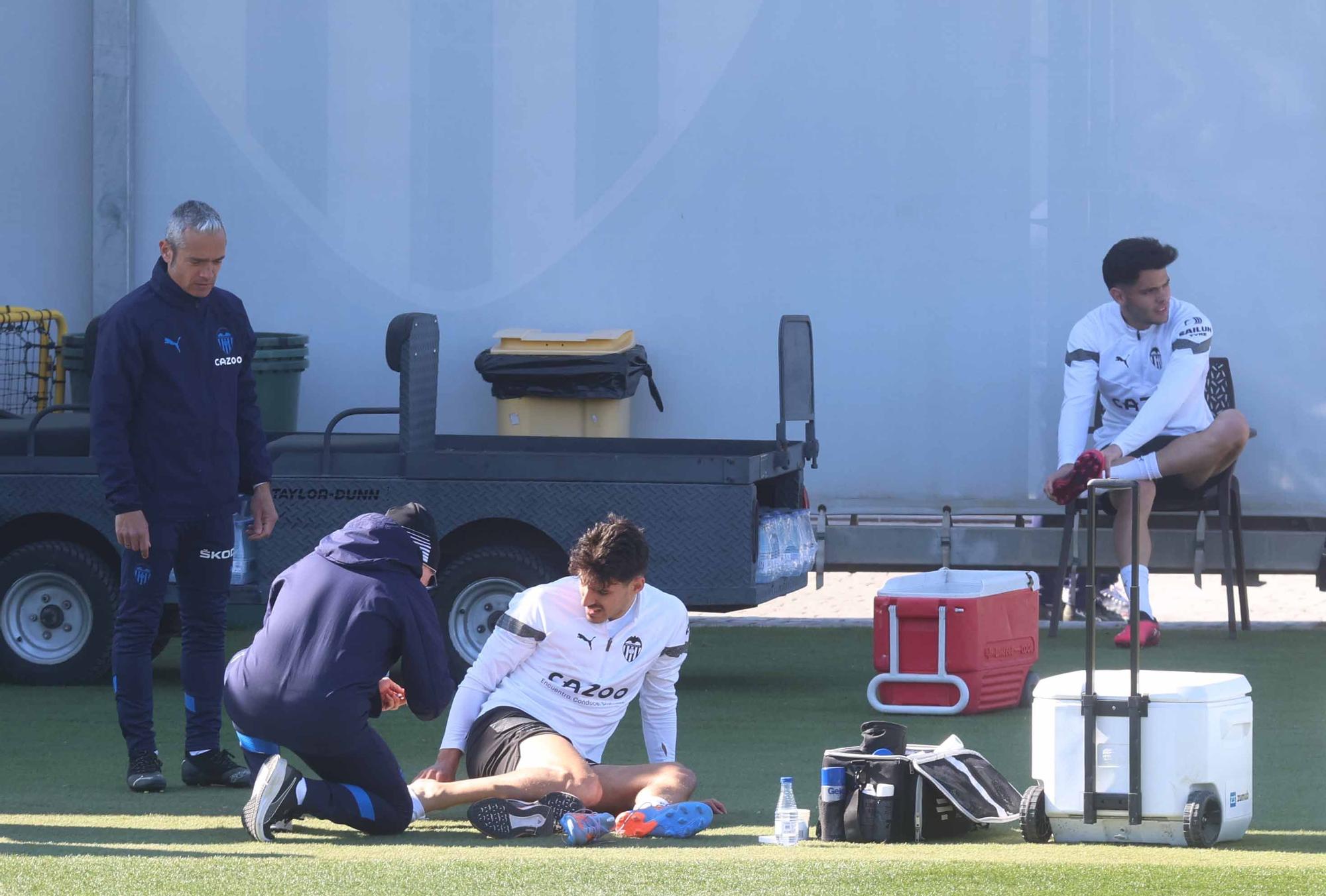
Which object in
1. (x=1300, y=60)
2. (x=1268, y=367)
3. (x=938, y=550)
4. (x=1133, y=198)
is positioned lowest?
(x=938, y=550)

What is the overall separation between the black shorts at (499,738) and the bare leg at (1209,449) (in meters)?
3.59

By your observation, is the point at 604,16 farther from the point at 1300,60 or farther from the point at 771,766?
the point at 771,766

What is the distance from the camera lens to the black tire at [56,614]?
7.57m

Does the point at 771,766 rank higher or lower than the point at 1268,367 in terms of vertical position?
lower

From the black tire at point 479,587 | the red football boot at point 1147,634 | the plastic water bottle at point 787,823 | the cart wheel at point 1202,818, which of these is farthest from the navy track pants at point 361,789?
the red football boot at point 1147,634

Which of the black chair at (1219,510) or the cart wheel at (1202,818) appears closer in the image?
the cart wheel at (1202,818)

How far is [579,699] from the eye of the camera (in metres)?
5.27

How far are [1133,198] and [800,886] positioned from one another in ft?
16.2

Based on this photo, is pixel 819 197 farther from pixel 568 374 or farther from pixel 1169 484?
pixel 1169 484

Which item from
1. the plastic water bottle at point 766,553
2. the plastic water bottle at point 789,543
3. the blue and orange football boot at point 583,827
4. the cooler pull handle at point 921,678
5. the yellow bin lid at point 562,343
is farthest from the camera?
the yellow bin lid at point 562,343

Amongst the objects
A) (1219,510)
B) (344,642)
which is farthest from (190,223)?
(1219,510)

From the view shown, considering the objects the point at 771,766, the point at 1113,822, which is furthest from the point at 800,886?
the point at 771,766

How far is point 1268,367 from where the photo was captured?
827 centimetres

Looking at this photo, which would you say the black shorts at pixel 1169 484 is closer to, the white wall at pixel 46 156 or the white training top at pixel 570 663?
the white training top at pixel 570 663
